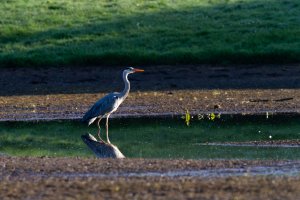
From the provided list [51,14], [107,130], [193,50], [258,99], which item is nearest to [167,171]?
[107,130]

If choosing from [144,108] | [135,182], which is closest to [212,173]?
[135,182]

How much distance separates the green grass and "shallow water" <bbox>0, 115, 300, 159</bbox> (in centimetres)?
630

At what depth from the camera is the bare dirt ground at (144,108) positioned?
33.4 feet

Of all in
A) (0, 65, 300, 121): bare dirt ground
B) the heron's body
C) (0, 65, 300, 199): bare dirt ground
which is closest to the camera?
(0, 65, 300, 199): bare dirt ground

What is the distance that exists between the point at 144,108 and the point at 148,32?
7320 mm

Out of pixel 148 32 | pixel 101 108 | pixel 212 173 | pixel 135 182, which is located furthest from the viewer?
pixel 148 32

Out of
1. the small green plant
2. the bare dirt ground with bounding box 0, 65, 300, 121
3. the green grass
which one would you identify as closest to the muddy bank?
the small green plant

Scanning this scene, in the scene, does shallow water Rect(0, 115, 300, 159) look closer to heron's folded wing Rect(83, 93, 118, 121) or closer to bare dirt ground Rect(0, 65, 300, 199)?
heron's folded wing Rect(83, 93, 118, 121)

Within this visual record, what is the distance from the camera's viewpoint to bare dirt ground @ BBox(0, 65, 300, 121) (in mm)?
20312

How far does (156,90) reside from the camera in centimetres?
2302

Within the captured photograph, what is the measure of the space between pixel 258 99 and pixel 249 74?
114 inches

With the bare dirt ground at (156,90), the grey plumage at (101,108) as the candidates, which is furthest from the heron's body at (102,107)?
the bare dirt ground at (156,90)

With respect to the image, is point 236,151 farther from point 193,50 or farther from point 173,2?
point 173,2

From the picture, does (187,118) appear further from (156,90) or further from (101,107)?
(156,90)
